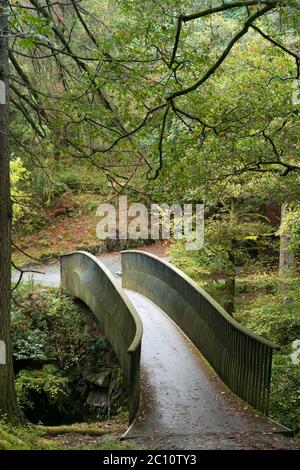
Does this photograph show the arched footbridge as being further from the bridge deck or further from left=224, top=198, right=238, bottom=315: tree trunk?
left=224, top=198, right=238, bottom=315: tree trunk

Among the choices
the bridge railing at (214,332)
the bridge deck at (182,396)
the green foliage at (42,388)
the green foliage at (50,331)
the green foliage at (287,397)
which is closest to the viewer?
the bridge deck at (182,396)

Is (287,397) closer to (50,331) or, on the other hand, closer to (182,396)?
(182,396)

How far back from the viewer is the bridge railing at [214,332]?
23.8ft

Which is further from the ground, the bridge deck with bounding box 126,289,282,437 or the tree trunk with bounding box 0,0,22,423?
the tree trunk with bounding box 0,0,22,423

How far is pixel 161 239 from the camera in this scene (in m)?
23.1

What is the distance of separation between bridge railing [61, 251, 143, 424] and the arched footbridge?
2 cm

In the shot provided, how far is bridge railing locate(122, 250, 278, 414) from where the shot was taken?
725 centimetres

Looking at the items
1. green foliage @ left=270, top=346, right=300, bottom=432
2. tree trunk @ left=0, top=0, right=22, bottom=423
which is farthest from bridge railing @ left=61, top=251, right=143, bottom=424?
green foliage @ left=270, top=346, right=300, bottom=432

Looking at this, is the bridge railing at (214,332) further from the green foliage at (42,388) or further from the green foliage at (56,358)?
the green foliage at (42,388)

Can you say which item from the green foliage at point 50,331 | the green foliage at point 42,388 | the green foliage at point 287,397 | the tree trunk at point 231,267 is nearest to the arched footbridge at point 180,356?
the green foliage at point 287,397

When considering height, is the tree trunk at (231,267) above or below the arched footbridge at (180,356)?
above

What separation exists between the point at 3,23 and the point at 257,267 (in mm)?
8993

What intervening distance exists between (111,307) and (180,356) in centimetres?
200

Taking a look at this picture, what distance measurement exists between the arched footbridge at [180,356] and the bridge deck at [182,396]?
0.05 ft
